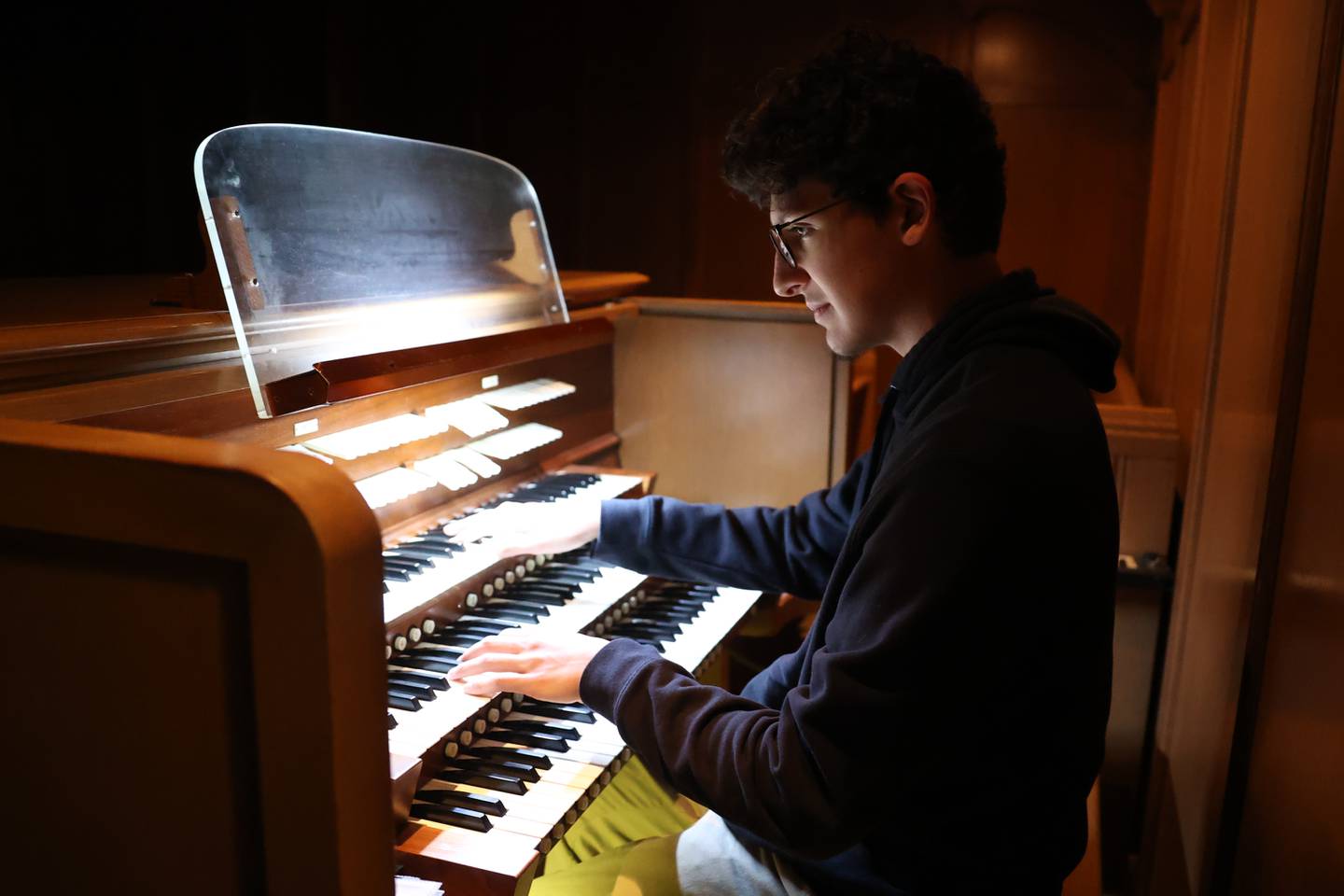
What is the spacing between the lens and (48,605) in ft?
3.16

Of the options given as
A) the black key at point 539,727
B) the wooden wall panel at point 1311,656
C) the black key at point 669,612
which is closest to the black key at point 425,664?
the black key at point 539,727

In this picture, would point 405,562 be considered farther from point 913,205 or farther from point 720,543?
point 913,205

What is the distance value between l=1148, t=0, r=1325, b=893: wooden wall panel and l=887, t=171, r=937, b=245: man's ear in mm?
582

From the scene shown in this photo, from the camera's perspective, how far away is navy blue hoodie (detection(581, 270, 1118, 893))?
110 cm

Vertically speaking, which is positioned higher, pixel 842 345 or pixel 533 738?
pixel 842 345

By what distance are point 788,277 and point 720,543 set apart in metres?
0.64

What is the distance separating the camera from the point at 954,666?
1105mm

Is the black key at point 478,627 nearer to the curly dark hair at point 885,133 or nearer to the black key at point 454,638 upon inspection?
the black key at point 454,638

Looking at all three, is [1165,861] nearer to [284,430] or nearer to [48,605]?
[284,430]

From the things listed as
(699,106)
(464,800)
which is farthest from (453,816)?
(699,106)

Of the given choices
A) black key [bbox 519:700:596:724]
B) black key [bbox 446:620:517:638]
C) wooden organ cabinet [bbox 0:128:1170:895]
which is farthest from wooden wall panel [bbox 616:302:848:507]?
black key [bbox 519:700:596:724]

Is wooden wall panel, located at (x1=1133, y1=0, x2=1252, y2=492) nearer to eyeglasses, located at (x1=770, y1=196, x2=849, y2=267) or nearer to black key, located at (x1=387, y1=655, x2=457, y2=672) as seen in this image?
eyeglasses, located at (x1=770, y1=196, x2=849, y2=267)

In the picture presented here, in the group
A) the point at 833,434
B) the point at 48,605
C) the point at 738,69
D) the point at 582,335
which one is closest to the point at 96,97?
the point at 582,335

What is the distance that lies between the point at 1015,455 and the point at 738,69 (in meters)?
3.97
